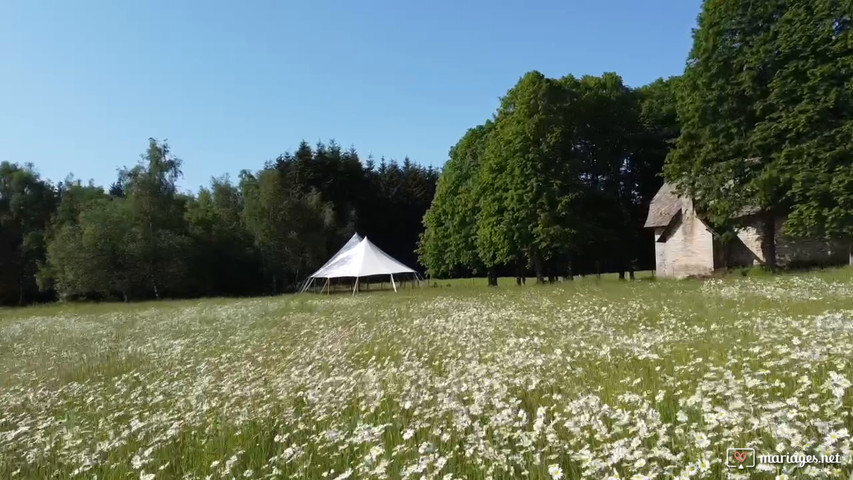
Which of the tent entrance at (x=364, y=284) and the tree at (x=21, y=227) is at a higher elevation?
the tree at (x=21, y=227)

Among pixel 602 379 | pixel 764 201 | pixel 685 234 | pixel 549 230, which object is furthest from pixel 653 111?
pixel 602 379

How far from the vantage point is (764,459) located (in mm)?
3541

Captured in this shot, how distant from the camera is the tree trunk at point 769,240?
108 ft

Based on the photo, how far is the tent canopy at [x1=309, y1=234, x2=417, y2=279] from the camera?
46375 mm

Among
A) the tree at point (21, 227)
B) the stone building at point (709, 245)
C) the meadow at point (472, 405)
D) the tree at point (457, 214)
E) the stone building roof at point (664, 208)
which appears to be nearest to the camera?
the meadow at point (472, 405)

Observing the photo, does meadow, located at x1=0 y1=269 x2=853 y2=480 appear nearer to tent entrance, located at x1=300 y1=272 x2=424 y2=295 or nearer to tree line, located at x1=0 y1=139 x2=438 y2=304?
tent entrance, located at x1=300 y1=272 x2=424 y2=295

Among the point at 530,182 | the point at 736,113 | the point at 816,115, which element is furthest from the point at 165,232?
the point at 816,115

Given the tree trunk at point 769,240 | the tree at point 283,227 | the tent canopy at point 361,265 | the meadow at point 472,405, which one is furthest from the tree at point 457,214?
the meadow at point 472,405

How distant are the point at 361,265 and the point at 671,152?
2375 cm

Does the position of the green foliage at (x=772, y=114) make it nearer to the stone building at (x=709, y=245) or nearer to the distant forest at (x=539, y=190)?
the distant forest at (x=539, y=190)

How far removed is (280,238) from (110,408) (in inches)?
2227

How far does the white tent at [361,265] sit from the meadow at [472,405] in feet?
109

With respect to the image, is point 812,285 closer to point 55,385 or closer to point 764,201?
point 764,201

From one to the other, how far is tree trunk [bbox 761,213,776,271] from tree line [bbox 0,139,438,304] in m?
43.7
